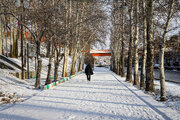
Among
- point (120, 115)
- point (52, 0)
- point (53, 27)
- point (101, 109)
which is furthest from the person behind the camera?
point (52, 0)

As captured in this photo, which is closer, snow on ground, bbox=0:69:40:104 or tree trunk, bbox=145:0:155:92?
snow on ground, bbox=0:69:40:104

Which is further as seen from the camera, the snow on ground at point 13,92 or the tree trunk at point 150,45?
the tree trunk at point 150,45

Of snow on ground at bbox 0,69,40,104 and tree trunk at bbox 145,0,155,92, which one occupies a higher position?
tree trunk at bbox 145,0,155,92

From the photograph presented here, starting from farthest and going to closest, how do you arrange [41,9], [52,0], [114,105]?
1. [52,0]
2. [41,9]
3. [114,105]

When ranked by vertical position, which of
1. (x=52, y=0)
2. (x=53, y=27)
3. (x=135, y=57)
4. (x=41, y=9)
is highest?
(x=52, y=0)

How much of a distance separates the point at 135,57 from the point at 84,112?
906 cm

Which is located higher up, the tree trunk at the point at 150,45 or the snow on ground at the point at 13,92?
the tree trunk at the point at 150,45

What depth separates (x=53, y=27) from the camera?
12641 millimetres

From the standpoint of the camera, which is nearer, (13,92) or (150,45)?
(150,45)

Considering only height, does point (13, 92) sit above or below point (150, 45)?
below

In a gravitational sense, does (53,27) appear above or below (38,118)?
above

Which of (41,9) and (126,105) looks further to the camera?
(41,9)

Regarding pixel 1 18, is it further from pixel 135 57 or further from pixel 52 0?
pixel 135 57

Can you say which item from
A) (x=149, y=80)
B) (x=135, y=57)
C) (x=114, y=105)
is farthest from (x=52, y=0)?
(x=114, y=105)
